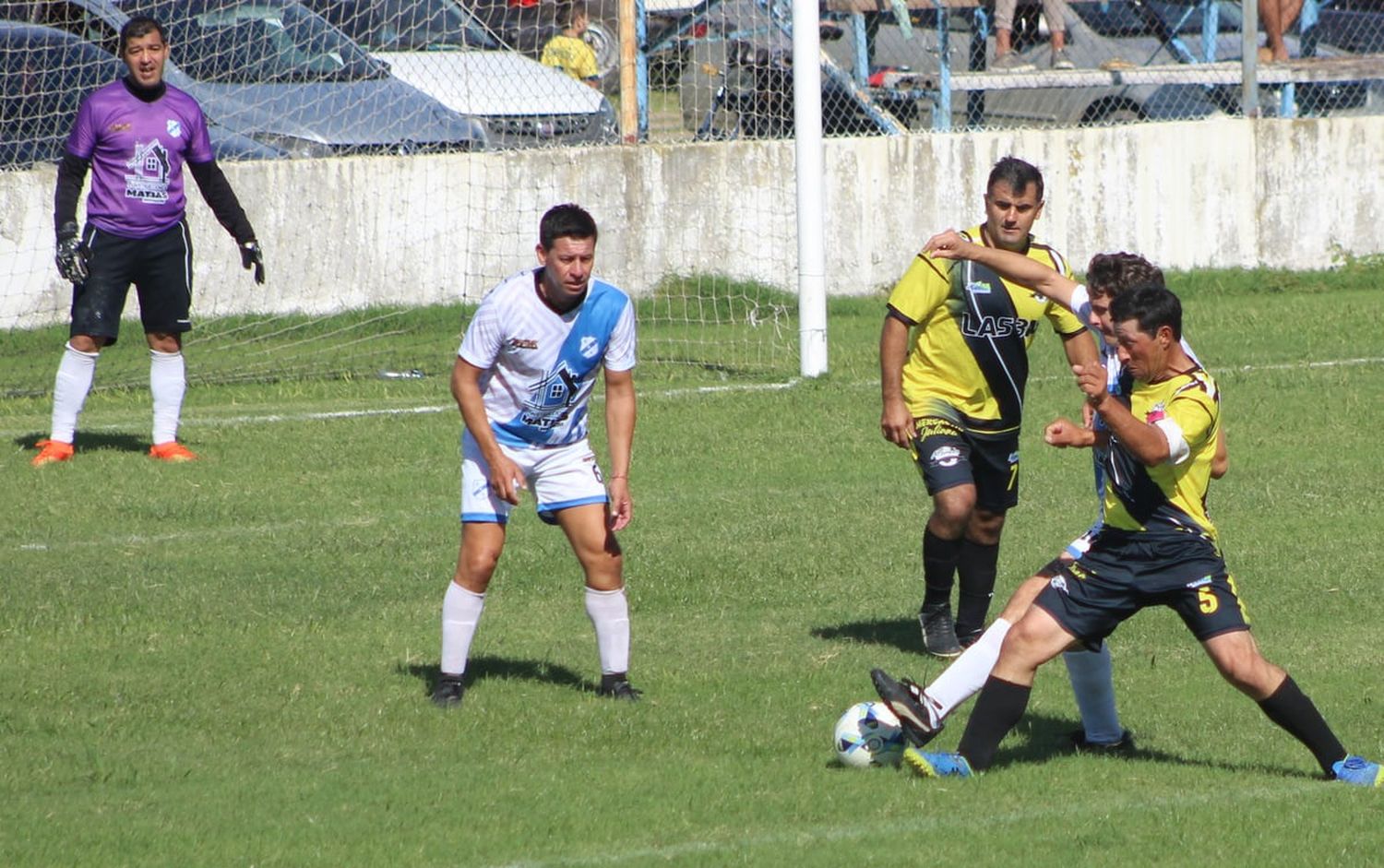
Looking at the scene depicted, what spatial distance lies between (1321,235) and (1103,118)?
2.33m

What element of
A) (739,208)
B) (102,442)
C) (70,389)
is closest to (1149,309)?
(70,389)

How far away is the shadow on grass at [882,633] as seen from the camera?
764 cm

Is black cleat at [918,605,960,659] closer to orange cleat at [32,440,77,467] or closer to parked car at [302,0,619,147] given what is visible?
orange cleat at [32,440,77,467]

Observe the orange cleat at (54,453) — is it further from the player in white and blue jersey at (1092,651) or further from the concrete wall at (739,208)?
the player in white and blue jersey at (1092,651)

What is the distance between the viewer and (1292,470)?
10.7 metres

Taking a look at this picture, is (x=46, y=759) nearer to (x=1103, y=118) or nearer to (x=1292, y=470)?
(x=1292, y=470)

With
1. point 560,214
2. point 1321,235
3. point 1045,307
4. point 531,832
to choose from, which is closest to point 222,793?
point 531,832

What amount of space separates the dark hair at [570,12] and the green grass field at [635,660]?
5.53 m

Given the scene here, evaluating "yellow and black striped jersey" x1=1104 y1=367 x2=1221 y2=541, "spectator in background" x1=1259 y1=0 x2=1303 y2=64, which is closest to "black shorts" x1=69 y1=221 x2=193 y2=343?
"yellow and black striped jersey" x1=1104 y1=367 x2=1221 y2=541

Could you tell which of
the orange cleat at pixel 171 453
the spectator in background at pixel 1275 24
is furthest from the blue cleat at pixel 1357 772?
the spectator in background at pixel 1275 24

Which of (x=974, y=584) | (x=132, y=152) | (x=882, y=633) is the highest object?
(x=132, y=152)

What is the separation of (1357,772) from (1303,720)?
8.9 inches

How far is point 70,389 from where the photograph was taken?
1101 centimetres

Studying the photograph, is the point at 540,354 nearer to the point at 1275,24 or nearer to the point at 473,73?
the point at 473,73
